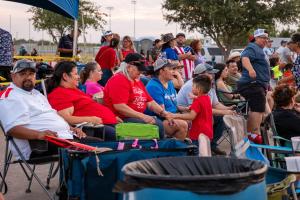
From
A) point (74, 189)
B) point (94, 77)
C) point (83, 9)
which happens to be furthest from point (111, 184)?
point (83, 9)

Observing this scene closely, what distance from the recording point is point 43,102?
529 cm

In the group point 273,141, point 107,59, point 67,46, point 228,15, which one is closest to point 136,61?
point 273,141

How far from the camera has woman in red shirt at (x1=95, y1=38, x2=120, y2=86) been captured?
413 inches

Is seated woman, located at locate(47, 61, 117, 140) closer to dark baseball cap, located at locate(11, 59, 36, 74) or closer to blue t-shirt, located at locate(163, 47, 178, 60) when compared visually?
dark baseball cap, located at locate(11, 59, 36, 74)

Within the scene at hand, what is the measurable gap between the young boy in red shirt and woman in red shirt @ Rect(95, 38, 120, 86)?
4240mm

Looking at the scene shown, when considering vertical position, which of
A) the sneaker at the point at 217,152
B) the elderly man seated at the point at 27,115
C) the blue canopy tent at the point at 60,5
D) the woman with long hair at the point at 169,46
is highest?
the blue canopy tent at the point at 60,5

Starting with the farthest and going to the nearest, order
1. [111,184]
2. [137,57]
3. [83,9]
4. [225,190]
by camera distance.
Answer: [83,9], [137,57], [111,184], [225,190]

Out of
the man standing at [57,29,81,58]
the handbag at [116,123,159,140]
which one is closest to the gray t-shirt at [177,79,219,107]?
the handbag at [116,123,159,140]

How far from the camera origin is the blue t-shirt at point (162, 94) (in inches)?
263

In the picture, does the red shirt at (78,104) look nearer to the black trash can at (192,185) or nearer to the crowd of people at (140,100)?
the crowd of people at (140,100)

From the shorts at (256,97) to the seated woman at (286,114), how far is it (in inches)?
90.5

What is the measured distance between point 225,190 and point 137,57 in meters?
4.00

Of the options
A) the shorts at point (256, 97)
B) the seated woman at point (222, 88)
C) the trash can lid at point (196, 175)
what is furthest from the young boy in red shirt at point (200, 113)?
the trash can lid at point (196, 175)

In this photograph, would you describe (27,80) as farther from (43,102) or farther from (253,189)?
(253,189)
